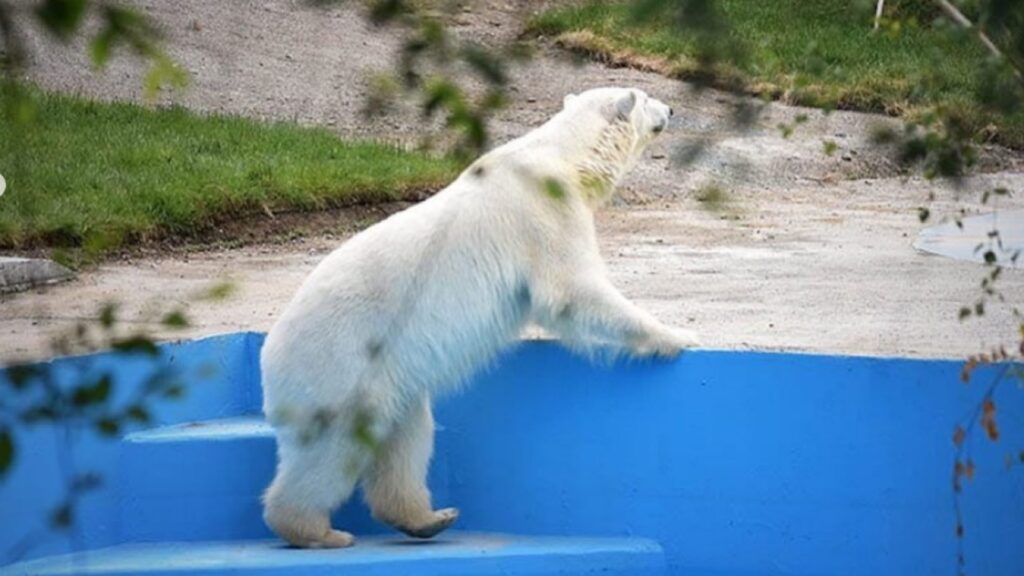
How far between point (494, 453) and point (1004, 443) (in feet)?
5.72

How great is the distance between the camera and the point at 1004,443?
20.8 ft

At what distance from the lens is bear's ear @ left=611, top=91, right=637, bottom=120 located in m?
6.77

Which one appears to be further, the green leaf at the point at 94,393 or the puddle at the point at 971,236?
the puddle at the point at 971,236

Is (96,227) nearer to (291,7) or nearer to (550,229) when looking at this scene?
(550,229)

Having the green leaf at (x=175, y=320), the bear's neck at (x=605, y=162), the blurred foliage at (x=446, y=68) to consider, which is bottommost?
the bear's neck at (x=605, y=162)

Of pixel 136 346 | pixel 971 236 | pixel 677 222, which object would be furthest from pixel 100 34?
pixel 677 222

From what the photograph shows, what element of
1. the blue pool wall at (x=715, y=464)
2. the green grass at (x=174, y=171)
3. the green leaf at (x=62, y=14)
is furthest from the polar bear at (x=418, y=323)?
the green leaf at (x=62, y=14)

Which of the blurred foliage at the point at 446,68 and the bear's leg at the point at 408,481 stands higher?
the blurred foliage at the point at 446,68

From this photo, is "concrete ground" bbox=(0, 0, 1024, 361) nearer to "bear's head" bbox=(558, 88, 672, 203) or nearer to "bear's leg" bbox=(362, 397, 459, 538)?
"bear's head" bbox=(558, 88, 672, 203)

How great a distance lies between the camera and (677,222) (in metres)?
11.3

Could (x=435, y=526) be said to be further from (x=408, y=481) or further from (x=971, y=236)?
(x=971, y=236)

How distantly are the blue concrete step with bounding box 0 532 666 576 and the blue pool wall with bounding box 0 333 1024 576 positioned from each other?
15 centimetres

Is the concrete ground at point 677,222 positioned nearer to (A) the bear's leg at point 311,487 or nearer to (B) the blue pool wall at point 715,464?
(B) the blue pool wall at point 715,464

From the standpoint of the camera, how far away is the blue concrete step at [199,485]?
645 cm
